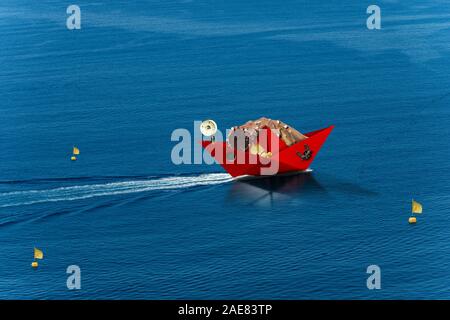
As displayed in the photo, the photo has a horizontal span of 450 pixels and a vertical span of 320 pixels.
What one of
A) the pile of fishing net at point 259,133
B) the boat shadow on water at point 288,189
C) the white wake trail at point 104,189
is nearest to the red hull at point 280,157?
the pile of fishing net at point 259,133

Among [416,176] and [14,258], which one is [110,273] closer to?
[14,258]

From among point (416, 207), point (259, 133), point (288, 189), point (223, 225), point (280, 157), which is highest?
point (259, 133)

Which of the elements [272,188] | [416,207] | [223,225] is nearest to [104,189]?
[223,225]

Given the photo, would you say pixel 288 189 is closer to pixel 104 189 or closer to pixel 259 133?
pixel 259 133

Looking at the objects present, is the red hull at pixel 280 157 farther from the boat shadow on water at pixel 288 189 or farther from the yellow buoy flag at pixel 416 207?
the yellow buoy flag at pixel 416 207
